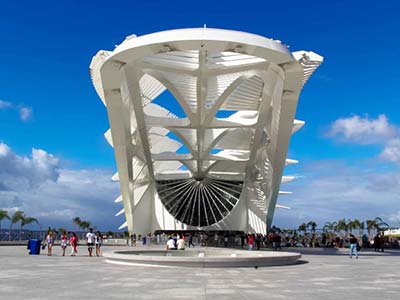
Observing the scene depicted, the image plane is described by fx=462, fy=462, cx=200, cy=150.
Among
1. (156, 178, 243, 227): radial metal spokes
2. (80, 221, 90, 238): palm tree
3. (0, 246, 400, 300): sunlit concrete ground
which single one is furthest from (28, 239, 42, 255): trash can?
(80, 221, 90, 238): palm tree

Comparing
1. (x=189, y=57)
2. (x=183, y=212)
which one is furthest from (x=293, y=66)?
(x=183, y=212)

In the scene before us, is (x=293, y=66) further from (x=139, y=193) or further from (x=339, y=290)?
(x=139, y=193)

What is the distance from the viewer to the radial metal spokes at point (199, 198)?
47406 millimetres

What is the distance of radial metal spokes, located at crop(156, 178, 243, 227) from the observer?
47406 millimetres

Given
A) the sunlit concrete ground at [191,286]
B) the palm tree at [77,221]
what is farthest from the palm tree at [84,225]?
the sunlit concrete ground at [191,286]

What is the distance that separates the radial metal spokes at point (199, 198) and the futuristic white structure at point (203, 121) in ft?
0.34

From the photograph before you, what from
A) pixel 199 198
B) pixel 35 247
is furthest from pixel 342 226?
pixel 35 247

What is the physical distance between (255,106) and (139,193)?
1591 cm

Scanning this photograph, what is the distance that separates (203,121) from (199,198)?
16880 millimetres

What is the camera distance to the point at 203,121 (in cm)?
3334

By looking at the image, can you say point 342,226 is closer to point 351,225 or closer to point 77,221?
point 351,225

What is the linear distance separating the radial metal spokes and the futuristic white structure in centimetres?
10

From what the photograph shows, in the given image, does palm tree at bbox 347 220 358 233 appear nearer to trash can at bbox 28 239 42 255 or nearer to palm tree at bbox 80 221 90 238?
palm tree at bbox 80 221 90 238

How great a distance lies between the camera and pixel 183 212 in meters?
48.7
